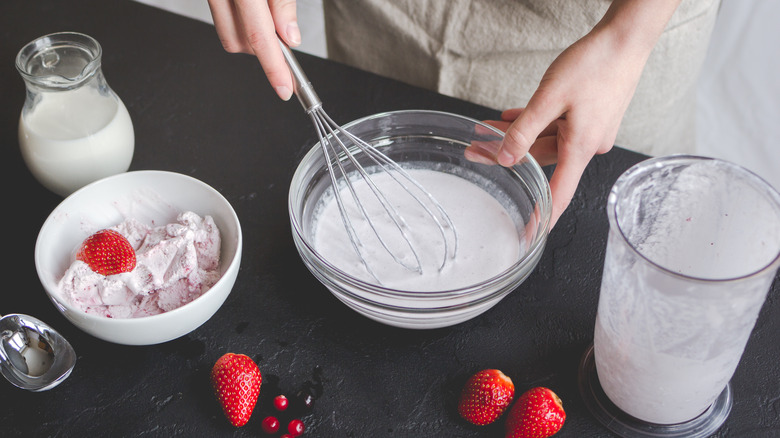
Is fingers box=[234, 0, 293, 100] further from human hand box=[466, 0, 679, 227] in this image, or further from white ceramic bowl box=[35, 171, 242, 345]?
human hand box=[466, 0, 679, 227]

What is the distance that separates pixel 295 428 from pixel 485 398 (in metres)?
0.22

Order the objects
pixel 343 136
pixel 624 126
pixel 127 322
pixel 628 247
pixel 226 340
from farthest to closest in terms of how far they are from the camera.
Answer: pixel 624 126 < pixel 343 136 < pixel 226 340 < pixel 127 322 < pixel 628 247

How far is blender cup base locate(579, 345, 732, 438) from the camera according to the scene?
807 millimetres

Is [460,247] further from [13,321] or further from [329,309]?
[13,321]

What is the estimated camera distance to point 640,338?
2.36 ft

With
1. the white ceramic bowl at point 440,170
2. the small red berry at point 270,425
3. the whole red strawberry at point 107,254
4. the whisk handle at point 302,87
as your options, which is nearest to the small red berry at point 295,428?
the small red berry at point 270,425

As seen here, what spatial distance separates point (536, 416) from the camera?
2.59ft

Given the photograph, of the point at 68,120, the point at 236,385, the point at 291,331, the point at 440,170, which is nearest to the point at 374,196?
the point at 440,170

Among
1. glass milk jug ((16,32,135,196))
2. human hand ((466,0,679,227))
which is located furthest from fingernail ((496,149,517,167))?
glass milk jug ((16,32,135,196))

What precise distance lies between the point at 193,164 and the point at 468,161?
0.43 metres

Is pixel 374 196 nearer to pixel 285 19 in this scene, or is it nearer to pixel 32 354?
pixel 285 19

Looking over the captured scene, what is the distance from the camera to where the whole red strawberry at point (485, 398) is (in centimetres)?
81

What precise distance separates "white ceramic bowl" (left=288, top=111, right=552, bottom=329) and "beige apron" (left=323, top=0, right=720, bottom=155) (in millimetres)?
357

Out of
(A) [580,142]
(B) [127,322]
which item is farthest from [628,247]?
(B) [127,322]
